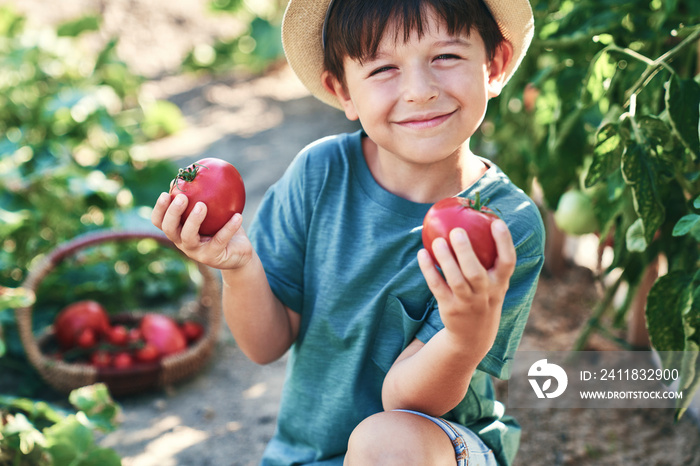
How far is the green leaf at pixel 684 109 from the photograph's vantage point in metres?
1.21

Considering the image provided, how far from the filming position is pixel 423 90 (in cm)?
114

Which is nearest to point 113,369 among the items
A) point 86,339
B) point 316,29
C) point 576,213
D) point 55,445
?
point 86,339

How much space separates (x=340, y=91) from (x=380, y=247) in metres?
0.33

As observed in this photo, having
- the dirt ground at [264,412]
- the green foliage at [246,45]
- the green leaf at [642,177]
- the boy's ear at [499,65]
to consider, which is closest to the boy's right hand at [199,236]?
the boy's ear at [499,65]

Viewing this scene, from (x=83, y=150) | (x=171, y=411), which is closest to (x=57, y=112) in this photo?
(x=83, y=150)

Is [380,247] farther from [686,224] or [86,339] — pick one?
[86,339]

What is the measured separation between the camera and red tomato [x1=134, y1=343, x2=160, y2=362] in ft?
7.57

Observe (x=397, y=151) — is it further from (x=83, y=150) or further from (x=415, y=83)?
(x=83, y=150)

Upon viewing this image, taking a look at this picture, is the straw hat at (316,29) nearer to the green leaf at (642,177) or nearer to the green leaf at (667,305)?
the green leaf at (642,177)

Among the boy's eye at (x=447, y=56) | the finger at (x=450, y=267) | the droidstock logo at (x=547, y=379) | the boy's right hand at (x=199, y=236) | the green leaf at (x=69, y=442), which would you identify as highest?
the boy's eye at (x=447, y=56)

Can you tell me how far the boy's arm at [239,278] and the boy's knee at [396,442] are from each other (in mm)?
300

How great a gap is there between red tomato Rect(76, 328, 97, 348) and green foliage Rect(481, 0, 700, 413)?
1.50 m

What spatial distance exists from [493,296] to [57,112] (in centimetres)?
295

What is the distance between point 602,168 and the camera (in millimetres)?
1283
